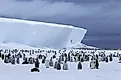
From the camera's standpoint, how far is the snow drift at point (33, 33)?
56400 millimetres

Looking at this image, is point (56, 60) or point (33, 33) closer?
point (56, 60)

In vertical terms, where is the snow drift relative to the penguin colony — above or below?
above

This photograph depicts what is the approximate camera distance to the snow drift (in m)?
56.4

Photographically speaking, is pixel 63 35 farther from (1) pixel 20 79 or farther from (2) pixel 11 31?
(1) pixel 20 79

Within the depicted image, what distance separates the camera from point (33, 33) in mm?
58250

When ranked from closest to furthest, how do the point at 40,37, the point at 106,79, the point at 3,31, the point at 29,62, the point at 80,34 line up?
the point at 106,79, the point at 29,62, the point at 3,31, the point at 40,37, the point at 80,34

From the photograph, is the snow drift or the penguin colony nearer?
the penguin colony

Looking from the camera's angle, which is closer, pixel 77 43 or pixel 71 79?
pixel 71 79

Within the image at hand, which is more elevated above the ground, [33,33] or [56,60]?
[33,33]

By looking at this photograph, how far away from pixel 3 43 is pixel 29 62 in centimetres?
3460

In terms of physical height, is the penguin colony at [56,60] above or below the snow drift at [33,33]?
below

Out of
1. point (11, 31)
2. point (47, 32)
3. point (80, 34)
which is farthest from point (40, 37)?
point (80, 34)

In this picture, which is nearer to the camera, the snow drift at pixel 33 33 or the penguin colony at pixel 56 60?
the penguin colony at pixel 56 60

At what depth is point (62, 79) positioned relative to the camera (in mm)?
12930
